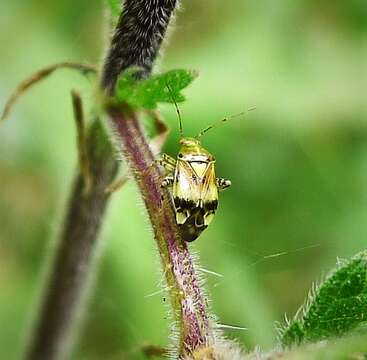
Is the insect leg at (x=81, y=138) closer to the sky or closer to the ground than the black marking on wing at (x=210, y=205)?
closer to the sky

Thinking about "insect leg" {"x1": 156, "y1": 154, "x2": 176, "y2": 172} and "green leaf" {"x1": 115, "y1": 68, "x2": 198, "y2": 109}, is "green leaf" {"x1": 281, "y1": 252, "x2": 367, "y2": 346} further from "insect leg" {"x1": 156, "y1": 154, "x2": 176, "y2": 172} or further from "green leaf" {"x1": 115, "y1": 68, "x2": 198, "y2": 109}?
"green leaf" {"x1": 115, "y1": 68, "x2": 198, "y2": 109}

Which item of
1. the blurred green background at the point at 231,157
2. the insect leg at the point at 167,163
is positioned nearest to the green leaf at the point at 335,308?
the insect leg at the point at 167,163

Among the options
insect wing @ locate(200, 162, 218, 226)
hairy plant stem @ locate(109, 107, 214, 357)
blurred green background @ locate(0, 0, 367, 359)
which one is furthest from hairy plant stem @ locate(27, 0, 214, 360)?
blurred green background @ locate(0, 0, 367, 359)

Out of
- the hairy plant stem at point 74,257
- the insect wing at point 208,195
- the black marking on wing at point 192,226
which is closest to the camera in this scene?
the black marking on wing at point 192,226

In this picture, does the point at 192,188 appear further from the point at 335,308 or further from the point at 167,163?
the point at 335,308

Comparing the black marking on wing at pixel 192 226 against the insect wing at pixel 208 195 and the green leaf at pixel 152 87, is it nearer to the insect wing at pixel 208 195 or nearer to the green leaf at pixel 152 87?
the insect wing at pixel 208 195

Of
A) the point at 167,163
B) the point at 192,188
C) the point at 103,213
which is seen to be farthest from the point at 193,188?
the point at 103,213

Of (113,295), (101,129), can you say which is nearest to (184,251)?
(101,129)

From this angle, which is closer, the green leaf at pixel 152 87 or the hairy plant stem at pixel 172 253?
the hairy plant stem at pixel 172 253
